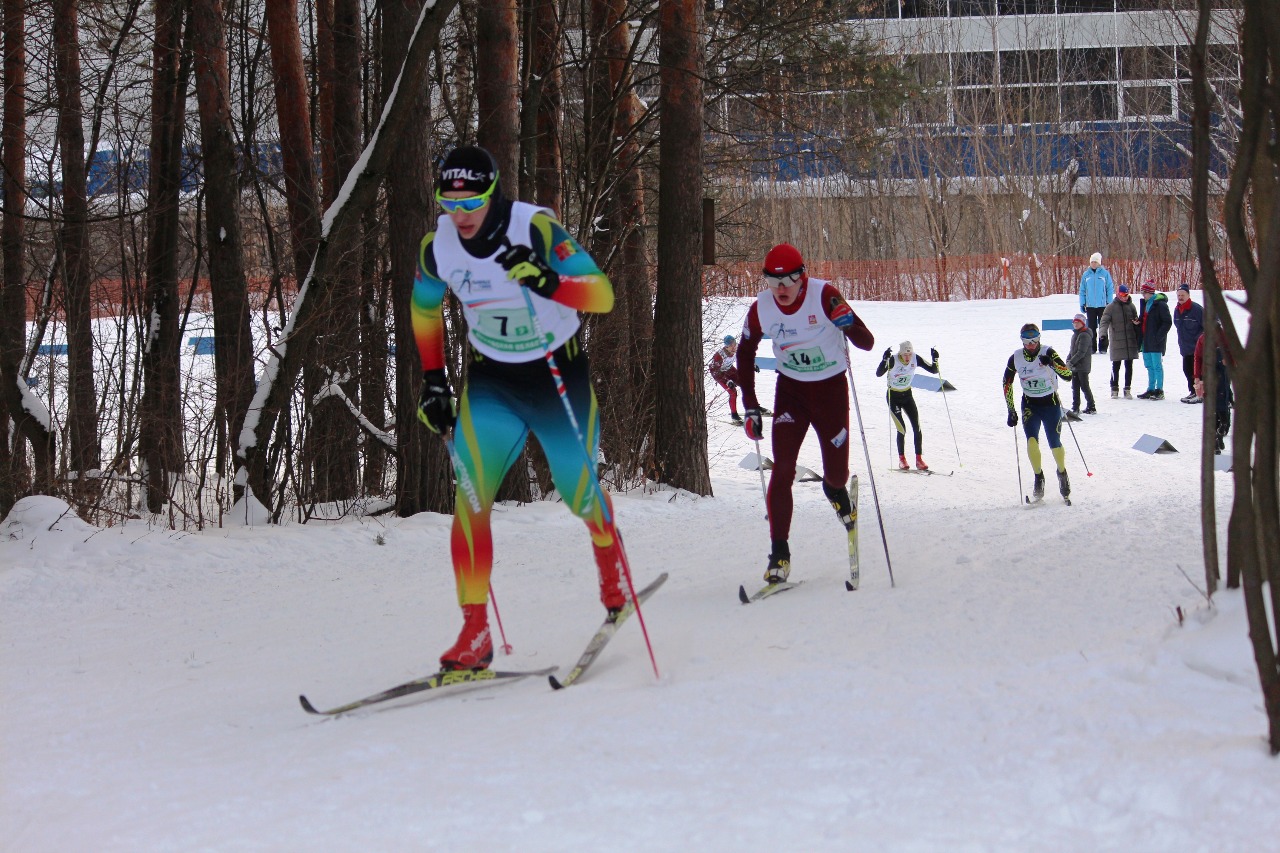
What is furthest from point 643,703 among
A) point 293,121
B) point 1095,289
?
point 1095,289

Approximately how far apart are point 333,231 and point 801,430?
167 inches

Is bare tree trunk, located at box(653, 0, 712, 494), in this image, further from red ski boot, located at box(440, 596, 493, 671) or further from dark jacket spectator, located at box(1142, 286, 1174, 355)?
dark jacket spectator, located at box(1142, 286, 1174, 355)

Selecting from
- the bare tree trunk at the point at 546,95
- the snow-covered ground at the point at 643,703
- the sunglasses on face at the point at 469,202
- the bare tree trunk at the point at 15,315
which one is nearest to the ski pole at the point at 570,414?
the sunglasses on face at the point at 469,202

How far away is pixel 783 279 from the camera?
6.47 metres

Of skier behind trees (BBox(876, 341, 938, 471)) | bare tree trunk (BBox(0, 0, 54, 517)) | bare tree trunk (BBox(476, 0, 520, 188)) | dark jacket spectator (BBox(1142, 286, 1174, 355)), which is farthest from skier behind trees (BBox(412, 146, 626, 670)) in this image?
dark jacket spectator (BBox(1142, 286, 1174, 355))

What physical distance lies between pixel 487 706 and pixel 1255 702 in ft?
8.02

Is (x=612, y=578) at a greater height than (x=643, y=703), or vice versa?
(x=612, y=578)

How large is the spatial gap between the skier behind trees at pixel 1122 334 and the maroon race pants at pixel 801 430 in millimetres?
16001

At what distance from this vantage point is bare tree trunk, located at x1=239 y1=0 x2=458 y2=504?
336 inches

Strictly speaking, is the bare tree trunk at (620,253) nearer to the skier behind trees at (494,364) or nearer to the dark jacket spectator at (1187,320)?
the skier behind trees at (494,364)

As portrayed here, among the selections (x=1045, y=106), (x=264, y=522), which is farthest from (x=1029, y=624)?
(x=1045, y=106)

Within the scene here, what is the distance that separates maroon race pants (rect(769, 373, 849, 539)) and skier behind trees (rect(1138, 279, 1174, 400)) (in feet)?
52.3

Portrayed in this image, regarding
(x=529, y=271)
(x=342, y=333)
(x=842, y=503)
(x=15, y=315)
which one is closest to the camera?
(x=529, y=271)

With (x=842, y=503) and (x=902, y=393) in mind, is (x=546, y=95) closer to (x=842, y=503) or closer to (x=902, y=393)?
(x=902, y=393)
